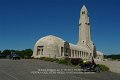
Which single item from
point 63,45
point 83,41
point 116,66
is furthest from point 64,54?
point 116,66

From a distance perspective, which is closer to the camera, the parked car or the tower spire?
the parked car

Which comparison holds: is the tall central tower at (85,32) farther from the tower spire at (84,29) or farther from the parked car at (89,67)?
the parked car at (89,67)

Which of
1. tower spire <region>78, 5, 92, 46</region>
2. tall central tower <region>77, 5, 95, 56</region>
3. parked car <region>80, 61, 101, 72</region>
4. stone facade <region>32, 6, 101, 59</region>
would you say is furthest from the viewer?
tall central tower <region>77, 5, 95, 56</region>

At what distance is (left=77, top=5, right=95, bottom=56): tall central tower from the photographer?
496 ft

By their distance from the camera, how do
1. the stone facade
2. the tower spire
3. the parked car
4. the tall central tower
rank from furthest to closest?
the tall central tower, the tower spire, the stone facade, the parked car

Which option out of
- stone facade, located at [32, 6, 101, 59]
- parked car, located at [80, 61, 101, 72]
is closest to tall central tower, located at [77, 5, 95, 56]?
stone facade, located at [32, 6, 101, 59]

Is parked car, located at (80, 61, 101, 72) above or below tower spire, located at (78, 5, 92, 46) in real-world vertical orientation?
below

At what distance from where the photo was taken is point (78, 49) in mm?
137500

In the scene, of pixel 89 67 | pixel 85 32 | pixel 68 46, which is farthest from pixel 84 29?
pixel 89 67

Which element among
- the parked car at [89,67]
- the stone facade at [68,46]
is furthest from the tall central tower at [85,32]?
the parked car at [89,67]

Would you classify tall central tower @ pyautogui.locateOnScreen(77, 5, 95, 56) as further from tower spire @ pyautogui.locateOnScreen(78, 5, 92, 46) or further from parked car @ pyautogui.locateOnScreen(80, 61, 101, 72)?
parked car @ pyautogui.locateOnScreen(80, 61, 101, 72)

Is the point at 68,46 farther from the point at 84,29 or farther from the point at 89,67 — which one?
the point at 89,67

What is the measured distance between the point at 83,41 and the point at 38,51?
44205 mm

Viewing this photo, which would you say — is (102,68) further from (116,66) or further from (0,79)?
(0,79)
